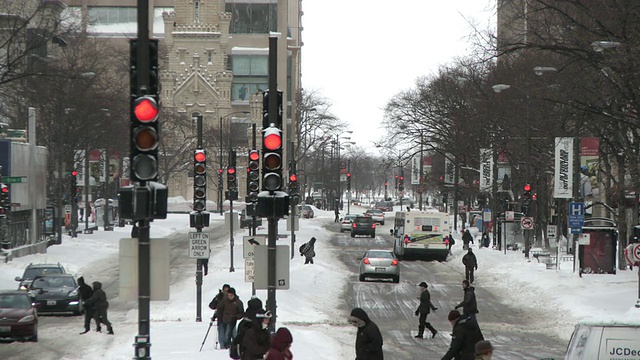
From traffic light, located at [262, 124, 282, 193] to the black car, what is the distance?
204ft

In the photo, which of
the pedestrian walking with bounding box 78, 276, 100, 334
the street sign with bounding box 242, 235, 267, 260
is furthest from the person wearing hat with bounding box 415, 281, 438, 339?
the pedestrian walking with bounding box 78, 276, 100, 334

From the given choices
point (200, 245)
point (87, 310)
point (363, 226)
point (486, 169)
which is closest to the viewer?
point (87, 310)

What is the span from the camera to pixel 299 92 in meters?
141

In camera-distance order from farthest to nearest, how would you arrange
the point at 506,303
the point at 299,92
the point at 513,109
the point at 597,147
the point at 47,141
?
1. the point at 299,92
2. the point at 47,141
3. the point at 513,109
4. the point at 597,147
5. the point at 506,303

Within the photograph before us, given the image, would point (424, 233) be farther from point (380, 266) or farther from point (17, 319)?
point (17, 319)

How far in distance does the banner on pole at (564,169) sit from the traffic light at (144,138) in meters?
33.2

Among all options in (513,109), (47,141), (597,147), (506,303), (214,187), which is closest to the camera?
(506,303)

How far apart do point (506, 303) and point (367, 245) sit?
33566 millimetres

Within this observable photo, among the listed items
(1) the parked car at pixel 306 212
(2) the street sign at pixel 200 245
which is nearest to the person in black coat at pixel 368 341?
(2) the street sign at pixel 200 245

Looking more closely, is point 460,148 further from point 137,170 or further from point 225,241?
point 137,170

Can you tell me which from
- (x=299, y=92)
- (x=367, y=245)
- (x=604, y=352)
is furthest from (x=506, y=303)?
(x=299, y=92)

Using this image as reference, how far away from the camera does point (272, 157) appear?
52.9 feet

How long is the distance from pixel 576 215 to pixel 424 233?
16.8m

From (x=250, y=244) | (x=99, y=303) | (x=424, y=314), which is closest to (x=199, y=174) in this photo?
(x=250, y=244)
